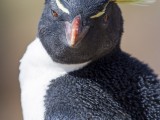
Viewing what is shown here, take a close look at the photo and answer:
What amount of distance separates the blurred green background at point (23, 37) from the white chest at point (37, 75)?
2.11 m

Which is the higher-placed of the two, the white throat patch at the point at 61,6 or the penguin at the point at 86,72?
the white throat patch at the point at 61,6

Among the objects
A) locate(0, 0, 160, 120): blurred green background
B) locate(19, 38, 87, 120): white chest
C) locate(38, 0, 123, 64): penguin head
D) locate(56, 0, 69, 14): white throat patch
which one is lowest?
locate(0, 0, 160, 120): blurred green background

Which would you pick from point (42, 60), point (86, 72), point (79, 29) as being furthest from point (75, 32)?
point (42, 60)

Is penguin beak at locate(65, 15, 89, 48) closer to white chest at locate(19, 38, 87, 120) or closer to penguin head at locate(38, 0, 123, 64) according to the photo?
penguin head at locate(38, 0, 123, 64)

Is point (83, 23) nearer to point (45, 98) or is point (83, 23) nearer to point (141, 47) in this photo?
point (45, 98)

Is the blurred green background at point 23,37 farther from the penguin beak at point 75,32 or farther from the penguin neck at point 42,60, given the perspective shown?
the penguin beak at point 75,32

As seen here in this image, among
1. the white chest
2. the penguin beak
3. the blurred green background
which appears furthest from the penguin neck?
the blurred green background

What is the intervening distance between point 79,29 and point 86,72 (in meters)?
0.30

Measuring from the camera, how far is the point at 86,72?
3242 millimetres

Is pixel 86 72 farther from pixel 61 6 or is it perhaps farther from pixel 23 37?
pixel 23 37

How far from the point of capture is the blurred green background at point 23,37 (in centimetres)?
558

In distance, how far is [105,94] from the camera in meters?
3.15

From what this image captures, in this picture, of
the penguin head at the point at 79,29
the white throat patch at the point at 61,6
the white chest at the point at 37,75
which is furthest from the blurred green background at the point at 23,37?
the white throat patch at the point at 61,6

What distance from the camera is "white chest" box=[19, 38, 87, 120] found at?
10.6ft
